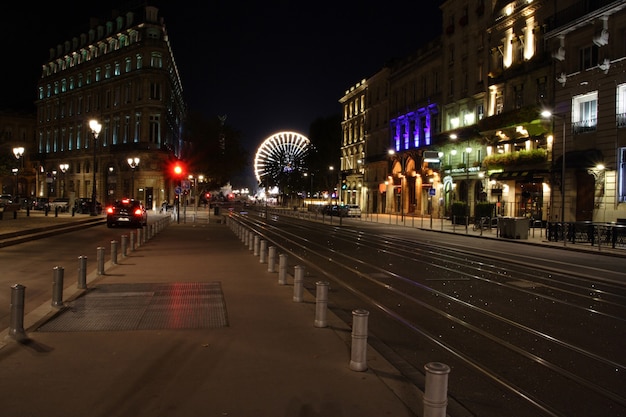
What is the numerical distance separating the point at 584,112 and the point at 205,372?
34830mm

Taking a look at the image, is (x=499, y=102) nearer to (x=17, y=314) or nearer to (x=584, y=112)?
(x=584, y=112)

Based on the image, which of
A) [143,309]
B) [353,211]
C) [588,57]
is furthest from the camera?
[353,211]

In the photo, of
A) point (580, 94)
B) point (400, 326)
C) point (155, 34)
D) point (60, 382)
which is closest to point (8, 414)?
point (60, 382)

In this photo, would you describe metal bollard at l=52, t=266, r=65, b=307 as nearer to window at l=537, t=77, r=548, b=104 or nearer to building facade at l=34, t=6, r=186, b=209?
window at l=537, t=77, r=548, b=104

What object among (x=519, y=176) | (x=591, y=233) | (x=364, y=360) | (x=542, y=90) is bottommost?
(x=364, y=360)

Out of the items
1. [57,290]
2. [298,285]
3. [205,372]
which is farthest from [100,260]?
[205,372]

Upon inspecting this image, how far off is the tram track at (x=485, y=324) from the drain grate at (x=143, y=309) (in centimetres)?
285

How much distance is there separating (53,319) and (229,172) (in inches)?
2631

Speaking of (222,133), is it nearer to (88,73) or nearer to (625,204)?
(88,73)

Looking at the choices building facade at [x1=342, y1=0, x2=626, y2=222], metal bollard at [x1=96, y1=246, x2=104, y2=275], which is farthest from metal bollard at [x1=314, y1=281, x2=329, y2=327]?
building facade at [x1=342, y1=0, x2=626, y2=222]

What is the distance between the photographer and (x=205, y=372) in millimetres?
6043

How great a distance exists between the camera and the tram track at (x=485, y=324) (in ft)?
20.2

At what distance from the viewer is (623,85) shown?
31406 millimetres

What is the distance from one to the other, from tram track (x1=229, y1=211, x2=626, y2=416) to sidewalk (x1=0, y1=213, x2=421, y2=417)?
106cm
